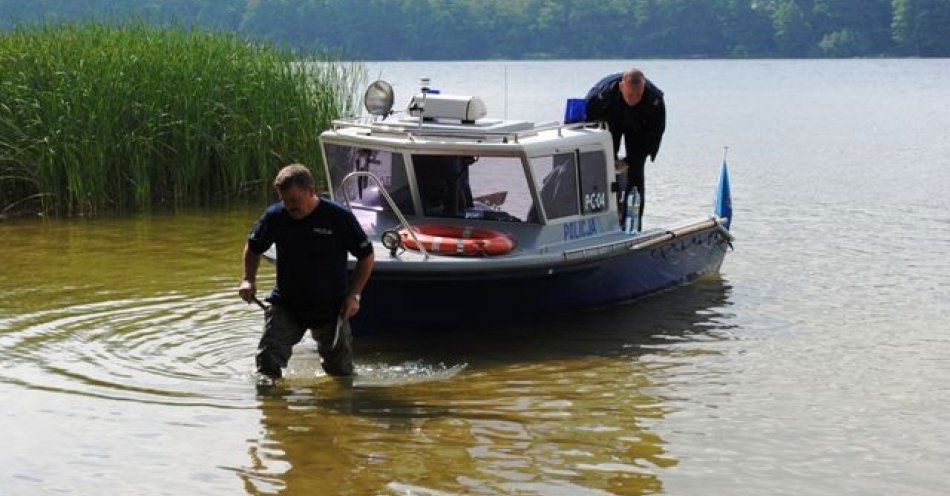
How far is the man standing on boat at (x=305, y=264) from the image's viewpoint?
9109 mm

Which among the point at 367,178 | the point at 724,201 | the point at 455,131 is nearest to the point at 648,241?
the point at 455,131

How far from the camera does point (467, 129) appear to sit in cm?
1170

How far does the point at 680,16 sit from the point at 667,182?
7582 cm

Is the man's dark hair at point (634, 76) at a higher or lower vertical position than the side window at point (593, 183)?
higher

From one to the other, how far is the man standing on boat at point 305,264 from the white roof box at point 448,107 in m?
2.84

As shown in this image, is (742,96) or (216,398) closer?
(216,398)

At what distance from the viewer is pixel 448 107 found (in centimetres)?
1198

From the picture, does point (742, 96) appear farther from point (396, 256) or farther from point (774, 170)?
point (396, 256)

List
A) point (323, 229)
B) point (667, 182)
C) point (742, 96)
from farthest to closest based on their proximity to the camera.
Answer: point (742, 96), point (667, 182), point (323, 229)

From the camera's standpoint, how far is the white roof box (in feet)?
39.3

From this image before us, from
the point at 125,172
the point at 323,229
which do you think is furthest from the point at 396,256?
the point at 125,172

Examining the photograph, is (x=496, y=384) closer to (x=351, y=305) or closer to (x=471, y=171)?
(x=351, y=305)

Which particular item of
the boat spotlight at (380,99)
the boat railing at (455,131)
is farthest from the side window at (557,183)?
the boat spotlight at (380,99)

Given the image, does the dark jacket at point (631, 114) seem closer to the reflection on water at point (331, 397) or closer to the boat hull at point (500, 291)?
the boat hull at point (500, 291)
